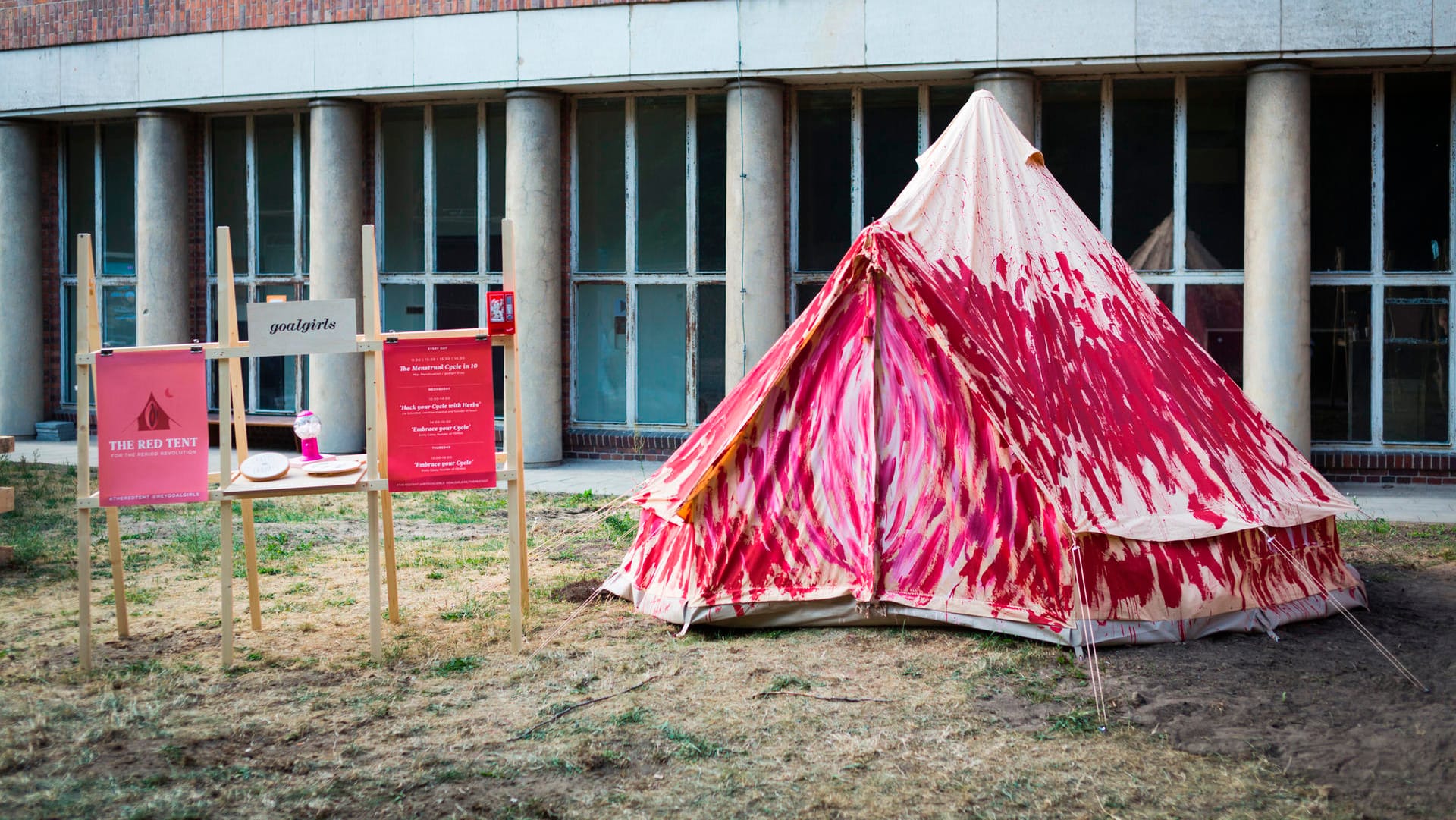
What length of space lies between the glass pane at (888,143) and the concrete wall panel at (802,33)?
805 millimetres

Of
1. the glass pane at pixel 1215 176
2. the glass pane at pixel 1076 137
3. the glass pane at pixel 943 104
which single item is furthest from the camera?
the glass pane at pixel 943 104

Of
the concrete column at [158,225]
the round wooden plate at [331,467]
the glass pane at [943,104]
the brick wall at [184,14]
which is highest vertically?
the brick wall at [184,14]

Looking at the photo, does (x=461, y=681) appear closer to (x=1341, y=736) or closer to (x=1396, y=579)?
(x=1341, y=736)

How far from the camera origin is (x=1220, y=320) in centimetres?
1284

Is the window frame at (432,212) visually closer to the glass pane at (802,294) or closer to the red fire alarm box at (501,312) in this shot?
the glass pane at (802,294)

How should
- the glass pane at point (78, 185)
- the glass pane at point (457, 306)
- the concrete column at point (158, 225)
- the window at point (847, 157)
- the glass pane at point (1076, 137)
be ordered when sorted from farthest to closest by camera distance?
1. the glass pane at point (78, 185)
2. the concrete column at point (158, 225)
3. the glass pane at point (457, 306)
4. the window at point (847, 157)
5. the glass pane at point (1076, 137)

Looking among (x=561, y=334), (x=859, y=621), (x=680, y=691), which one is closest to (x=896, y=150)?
(x=561, y=334)

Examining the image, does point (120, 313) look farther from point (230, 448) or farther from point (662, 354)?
point (230, 448)

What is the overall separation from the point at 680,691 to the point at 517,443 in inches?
61.4

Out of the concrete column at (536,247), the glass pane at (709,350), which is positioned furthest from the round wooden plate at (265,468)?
the glass pane at (709,350)

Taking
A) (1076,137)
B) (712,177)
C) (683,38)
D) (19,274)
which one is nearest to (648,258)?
(712,177)

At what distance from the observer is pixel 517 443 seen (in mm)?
6371

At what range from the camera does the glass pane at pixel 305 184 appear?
1556 cm

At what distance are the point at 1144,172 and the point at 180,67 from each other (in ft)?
35.5
